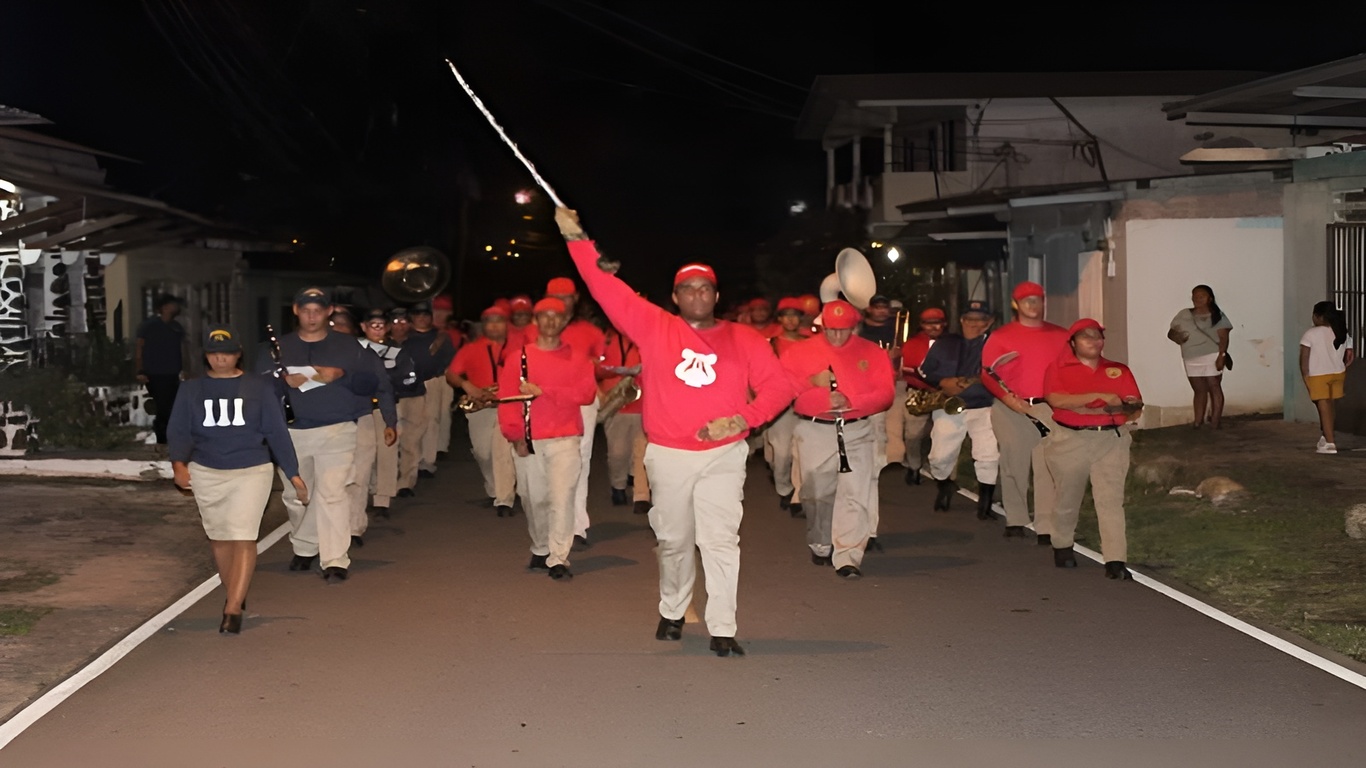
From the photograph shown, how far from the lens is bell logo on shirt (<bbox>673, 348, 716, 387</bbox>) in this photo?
28.8 feet

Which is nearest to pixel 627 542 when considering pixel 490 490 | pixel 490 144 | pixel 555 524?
pixel 555 524

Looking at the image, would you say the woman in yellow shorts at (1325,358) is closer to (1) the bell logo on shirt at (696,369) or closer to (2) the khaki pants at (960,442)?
(2) the khaki pants at (960,442)

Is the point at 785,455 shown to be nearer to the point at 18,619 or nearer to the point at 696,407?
the point at 696,407

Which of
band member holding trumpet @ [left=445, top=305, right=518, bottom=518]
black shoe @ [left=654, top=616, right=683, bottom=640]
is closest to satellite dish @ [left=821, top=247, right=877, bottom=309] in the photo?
band member holding trumpet @ [left=445, top=305, right=518, bottom=518]

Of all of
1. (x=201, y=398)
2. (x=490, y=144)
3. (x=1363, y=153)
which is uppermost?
(x=490, y=144)

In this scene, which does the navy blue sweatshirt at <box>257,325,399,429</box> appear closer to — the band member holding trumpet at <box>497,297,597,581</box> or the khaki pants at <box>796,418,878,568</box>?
the band member holding trumpet at <box>497,297,597,581</box>

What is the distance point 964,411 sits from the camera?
14.6 metres

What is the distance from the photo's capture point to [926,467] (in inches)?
778

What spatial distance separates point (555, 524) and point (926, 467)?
30.0 feet

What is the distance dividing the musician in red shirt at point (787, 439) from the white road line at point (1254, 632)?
339cm

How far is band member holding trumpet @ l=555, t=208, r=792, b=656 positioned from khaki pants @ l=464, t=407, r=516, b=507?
560 centimetres

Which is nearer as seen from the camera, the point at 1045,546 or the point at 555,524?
the point at 555,524

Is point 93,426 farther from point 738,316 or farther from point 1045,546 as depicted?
point 1045,546

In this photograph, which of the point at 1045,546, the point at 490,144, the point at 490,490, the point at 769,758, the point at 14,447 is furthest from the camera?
the point at 490,144
